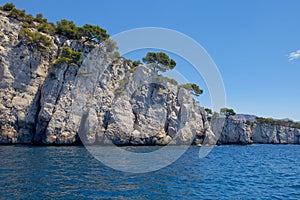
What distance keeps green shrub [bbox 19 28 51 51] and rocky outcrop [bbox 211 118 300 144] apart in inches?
2248

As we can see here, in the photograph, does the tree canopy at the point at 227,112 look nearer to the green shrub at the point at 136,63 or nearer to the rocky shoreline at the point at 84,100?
the rocky shoreline at the point at 84,100

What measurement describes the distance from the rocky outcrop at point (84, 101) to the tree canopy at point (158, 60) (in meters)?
2.82

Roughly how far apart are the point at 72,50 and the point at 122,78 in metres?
13.2

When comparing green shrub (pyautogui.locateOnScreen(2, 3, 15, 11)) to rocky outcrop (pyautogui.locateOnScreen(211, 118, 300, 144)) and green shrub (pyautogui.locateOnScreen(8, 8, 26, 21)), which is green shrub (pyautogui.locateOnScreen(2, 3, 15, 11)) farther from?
rocky outcrop (pyautogui.locateOnScreen(211, 118, 300, 144))

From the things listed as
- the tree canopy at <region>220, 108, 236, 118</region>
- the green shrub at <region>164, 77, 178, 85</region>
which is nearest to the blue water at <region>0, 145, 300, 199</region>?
the green shrub at <region>164, 77, 178, 85</region>

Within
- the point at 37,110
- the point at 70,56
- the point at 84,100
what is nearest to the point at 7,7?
the point at 70,56

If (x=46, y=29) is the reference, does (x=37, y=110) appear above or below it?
below

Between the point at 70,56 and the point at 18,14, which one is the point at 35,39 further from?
the point at 18,14

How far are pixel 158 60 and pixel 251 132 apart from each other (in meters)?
65.8

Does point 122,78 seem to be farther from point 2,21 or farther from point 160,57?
point 2,21

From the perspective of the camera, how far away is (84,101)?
45.6 meters

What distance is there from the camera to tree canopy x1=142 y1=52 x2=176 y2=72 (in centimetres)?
6069

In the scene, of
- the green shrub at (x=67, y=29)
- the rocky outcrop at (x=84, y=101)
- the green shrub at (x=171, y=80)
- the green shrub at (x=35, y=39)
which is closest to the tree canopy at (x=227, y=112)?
the rocky outcrop at (x=84, y=101)

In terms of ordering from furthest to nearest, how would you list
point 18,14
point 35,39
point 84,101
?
1. point 84,101
2. point 18,14
3. point 35,39
